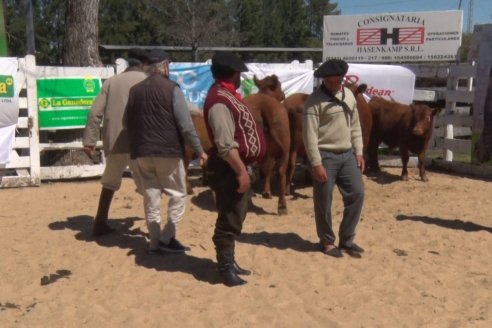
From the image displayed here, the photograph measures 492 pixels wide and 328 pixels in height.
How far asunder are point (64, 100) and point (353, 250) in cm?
519

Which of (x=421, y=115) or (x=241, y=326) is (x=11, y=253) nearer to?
(x=241, y=326)

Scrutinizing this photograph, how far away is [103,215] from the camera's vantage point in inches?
260

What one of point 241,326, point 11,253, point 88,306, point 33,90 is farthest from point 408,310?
point 33,90

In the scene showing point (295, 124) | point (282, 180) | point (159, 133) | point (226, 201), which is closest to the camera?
point (226, 201)

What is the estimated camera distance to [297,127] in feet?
27.3

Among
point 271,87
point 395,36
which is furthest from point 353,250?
point 395,36

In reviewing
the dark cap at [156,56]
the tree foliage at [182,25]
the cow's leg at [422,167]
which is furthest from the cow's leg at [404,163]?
the tree foliage at [182,25]

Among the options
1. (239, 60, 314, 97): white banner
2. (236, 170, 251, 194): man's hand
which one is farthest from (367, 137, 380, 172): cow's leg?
(236, 170, 251, 194): man's hand

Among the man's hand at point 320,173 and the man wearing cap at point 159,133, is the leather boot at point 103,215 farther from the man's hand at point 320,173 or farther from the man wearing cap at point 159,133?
the man's hand at point 320,173

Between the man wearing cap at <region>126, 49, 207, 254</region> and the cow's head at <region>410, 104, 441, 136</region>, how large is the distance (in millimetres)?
5141

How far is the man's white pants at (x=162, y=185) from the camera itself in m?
5.56

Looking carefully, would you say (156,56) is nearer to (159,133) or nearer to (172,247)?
(159,133)

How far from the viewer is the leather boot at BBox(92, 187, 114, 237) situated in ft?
21.4

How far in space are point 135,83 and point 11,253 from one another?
202cm
